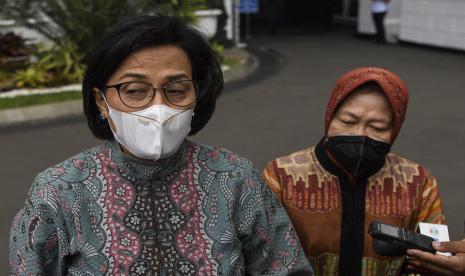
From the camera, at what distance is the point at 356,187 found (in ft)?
7.27

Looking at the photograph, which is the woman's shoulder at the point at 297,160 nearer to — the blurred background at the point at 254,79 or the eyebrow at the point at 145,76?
the blurred background at the point at 254,79

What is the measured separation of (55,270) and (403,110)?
4.25ft

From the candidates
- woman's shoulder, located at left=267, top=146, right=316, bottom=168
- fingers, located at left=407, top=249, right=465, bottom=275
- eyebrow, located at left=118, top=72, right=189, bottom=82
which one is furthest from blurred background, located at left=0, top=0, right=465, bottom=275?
fingers, located at left=407, top=249, right=465, bottom=275

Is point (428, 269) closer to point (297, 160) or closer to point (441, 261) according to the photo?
point (441, 261)

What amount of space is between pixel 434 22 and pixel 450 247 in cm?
1275

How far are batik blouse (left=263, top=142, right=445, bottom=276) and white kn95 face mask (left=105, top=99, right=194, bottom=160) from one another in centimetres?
68

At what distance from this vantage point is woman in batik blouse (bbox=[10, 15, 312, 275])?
5.32ft

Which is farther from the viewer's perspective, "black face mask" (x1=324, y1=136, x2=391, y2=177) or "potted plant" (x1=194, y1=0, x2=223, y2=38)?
"potted plant" (x1=194, y1=0, x2=223, y2=38)

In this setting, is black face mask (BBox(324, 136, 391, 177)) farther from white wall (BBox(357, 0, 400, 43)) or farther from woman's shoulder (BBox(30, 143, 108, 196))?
white wall (BBox(357, 0, 400, 43))

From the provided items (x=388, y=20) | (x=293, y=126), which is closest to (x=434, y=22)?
(x=388, y=20)

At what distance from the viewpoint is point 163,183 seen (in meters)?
1.71

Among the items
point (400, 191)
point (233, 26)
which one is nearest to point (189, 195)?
point (400, 191)

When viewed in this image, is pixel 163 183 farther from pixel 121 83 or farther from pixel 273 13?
pixel 273 13

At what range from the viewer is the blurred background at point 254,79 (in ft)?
20.3
